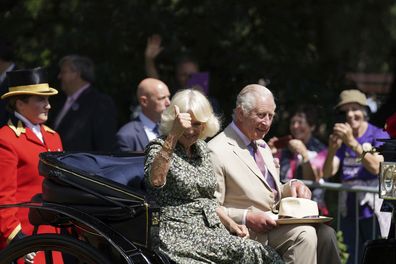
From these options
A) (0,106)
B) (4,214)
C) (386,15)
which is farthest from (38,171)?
(386,15)

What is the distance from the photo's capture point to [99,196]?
550cm

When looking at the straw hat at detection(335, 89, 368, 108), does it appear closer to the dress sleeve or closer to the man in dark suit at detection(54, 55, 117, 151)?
the man in dark suit at detection(54, 55, 117, 151)

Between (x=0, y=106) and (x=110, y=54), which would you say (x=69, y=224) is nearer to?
(x=0, y=106)

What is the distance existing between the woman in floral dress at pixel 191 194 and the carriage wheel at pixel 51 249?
0.40 m

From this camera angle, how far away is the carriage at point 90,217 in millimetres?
5379

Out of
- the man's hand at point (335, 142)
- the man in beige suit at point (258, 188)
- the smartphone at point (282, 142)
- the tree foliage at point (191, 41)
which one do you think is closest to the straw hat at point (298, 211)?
the man in beige suit at point (258, 188)

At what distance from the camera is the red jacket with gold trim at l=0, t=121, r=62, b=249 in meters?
5.99

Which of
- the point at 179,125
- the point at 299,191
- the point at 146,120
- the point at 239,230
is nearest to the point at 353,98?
the point at 146,120

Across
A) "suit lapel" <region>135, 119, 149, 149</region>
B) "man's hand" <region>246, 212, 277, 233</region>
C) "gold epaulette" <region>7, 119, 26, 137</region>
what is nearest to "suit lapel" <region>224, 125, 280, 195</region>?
"man's hand" <region>246, 212, 277, 233</region>

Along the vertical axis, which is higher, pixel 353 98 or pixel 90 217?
pixel 353 98

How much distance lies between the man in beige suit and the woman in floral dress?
158mm

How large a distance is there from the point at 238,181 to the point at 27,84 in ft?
5.10

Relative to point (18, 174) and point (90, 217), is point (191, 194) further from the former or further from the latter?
point (18, 174)

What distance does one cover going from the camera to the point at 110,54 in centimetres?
1054
